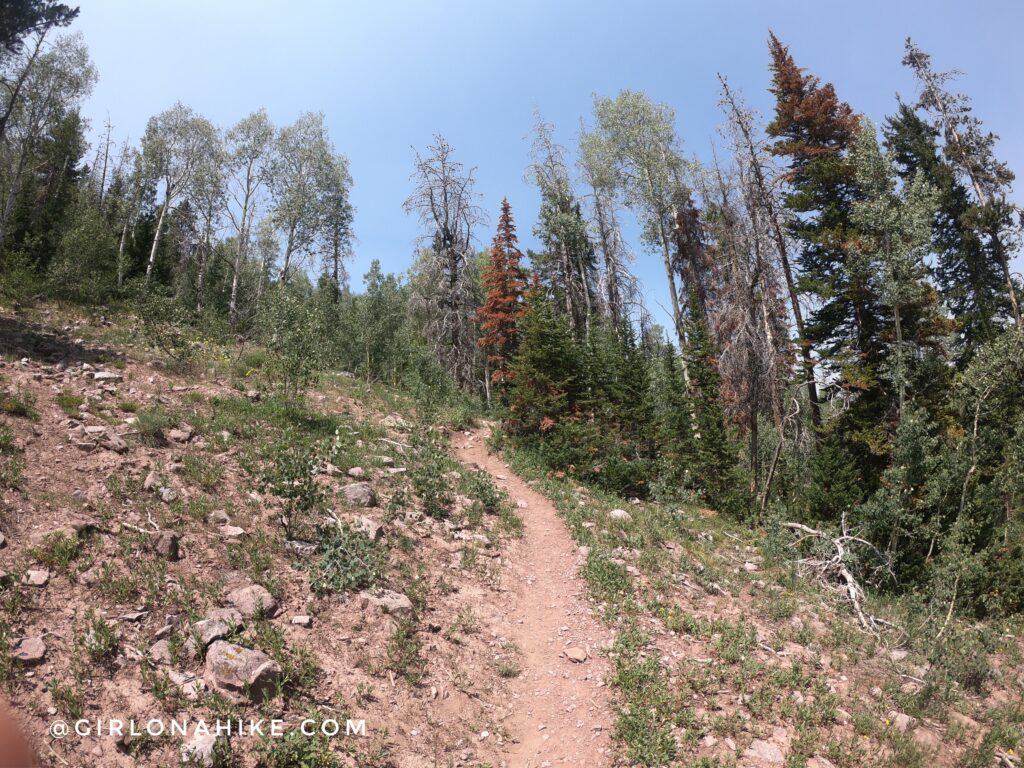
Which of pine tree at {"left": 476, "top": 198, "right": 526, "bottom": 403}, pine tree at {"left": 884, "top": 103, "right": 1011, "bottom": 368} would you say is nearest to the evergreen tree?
pine tree at {"left": 476, "top": 198, "right": 526, "bottom": 403}

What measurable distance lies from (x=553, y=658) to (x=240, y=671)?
14.9 ft

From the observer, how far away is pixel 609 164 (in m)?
27.4

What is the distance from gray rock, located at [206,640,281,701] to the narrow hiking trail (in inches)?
120

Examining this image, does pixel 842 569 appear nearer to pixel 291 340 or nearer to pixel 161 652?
pixel 161 652

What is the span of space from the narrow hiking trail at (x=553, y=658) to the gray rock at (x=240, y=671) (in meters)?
3.06

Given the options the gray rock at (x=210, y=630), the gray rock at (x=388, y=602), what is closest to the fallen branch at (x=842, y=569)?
the gray rock at (x=388, y=602)

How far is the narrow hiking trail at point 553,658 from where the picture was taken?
6.21 meters

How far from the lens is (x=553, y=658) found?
7.81 m

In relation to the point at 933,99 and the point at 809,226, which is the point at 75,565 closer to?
the point at 809,226

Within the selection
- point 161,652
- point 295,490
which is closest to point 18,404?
point 295,490

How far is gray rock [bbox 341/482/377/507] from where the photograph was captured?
33.1ft

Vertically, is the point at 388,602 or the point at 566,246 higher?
the point at 566,246

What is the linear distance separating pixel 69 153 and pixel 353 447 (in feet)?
148

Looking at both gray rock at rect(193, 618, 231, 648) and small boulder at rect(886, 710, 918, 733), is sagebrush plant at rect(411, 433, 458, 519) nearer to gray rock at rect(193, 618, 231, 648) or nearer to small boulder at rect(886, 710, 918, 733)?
gray rock at rect(193, 618, 231, 648)
